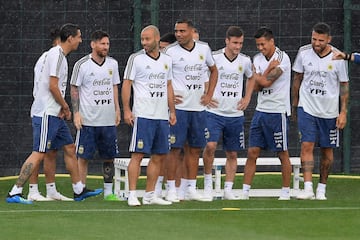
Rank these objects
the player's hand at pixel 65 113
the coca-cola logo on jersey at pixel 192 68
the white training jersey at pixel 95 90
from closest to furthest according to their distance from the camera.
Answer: the player's hand at pixel 65 113, the coca-cola logo on jersey at pixel 192 68, the white training jersey at pixel 95 90

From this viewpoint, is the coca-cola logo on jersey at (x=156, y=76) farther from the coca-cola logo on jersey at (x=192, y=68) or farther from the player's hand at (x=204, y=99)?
the player's hand at (x=204, y=99)

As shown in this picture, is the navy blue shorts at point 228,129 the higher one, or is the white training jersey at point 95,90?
the white training jersey at point 95,90

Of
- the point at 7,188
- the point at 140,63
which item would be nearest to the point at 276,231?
the point at 140,63

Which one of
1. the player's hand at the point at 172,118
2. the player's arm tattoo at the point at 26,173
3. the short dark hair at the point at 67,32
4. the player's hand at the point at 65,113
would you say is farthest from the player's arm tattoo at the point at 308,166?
the player's arm tattoo at the point at 26,173

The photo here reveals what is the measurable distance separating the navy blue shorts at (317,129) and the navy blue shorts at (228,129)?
0.77 metres

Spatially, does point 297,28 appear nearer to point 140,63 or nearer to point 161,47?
point 161,47

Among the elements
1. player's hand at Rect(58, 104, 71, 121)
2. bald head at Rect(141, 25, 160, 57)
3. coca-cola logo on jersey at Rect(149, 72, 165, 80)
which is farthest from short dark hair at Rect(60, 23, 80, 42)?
coca-cola logo on jersey at Rect(149, 72, 165, 80)

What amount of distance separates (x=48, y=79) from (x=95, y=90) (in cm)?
82

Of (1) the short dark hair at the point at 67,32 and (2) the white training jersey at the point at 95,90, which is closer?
(1) the short dark hair at the point at 67,32

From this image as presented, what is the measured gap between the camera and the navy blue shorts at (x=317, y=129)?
15492 mm

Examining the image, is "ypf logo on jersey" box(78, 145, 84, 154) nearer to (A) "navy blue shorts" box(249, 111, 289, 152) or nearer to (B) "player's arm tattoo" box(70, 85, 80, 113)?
(B) "player's arm tattoo" box(70, 85, 80, 113)

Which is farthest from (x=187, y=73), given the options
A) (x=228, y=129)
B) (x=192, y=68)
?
(x=228, y=129)

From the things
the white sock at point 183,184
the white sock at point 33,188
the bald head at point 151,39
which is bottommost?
the white sock at point 33,188

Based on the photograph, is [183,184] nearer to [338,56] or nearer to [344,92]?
[344,92]
